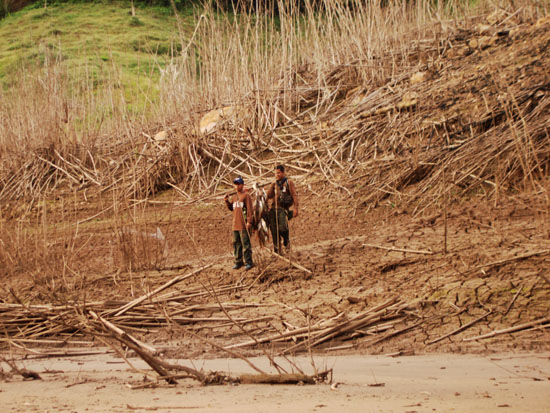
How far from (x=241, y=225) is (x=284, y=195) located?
0.58 metres

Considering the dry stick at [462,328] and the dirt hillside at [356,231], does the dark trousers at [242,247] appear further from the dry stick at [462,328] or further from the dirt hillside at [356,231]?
the dry stick at [462,328]

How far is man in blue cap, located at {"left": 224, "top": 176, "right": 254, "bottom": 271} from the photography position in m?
6.32

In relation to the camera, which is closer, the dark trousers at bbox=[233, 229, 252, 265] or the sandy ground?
the sandy ground

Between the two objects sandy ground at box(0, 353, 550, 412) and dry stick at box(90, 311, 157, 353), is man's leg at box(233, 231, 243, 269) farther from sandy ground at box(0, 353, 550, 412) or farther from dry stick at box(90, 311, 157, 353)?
sandy ground at box(0, 353, 550, 412)

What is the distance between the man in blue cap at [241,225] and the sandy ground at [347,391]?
2.66m

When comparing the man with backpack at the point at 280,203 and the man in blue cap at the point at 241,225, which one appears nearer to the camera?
the man in blue cap at the point at 241,225

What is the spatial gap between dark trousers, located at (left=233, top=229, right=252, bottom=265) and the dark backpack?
53 cm

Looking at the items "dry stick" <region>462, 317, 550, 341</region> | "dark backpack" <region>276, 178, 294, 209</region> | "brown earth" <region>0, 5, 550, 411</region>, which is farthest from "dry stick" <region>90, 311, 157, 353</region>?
"dark backpack" <region>276, 178, 294, 209</region>

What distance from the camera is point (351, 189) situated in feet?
31.1

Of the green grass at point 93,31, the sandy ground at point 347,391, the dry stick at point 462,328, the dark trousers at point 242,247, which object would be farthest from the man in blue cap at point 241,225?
the green grass at point 93,31

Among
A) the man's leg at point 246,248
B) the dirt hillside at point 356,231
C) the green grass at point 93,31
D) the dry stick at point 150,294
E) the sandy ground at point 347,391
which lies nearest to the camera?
the sandy ground at point 347,391

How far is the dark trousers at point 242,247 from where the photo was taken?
20.6 feet

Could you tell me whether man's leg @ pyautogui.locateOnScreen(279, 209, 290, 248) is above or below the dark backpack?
below

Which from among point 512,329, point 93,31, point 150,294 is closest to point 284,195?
point 150,294
